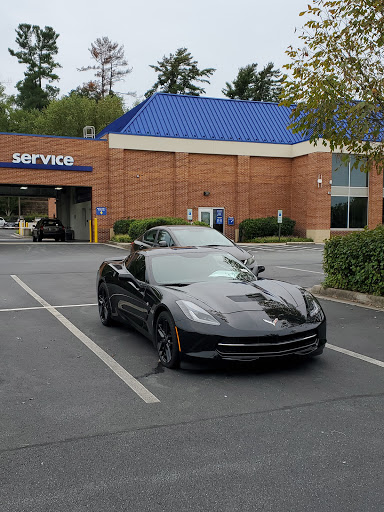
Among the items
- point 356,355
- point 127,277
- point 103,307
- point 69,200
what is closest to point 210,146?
point 69,200

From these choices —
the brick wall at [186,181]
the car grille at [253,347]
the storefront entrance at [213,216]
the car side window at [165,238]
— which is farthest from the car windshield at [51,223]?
the car grille at [253,347]

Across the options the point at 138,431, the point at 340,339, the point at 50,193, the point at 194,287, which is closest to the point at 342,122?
the point at 340,339

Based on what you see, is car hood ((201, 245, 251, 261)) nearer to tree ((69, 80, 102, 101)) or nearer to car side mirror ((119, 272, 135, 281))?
car side mirror ((119, 272, 135, 281))

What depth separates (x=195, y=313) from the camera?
17.6 ft

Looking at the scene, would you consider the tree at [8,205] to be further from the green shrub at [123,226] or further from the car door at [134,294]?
the car door at [134,294]

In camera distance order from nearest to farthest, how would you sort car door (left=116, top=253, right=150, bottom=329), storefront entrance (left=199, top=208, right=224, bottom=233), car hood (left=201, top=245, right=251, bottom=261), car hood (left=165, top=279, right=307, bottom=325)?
car hood (left=165, top=279, right=307, bottom=325) < car door (left=116, top=253, right=150, bottom=329) < car hood (left=201, top=245, right=251, bottom=261) < storefront entrance (left=199, top=208, right=224, bottom=233)

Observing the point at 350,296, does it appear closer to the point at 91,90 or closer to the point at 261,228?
the point at 261,228

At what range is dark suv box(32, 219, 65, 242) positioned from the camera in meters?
32.6

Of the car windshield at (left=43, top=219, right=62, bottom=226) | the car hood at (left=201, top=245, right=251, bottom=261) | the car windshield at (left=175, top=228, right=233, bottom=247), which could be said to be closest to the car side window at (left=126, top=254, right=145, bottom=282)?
the car hood at (left=201, top=245, right=251, bottom=261)

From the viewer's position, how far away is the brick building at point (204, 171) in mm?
30484

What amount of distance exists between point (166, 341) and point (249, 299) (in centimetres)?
102

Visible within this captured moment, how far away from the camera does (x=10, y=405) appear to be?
4453 millimetres

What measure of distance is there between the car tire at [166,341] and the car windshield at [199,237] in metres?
6.60

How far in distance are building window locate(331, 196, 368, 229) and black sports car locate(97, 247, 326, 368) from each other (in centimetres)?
2766
